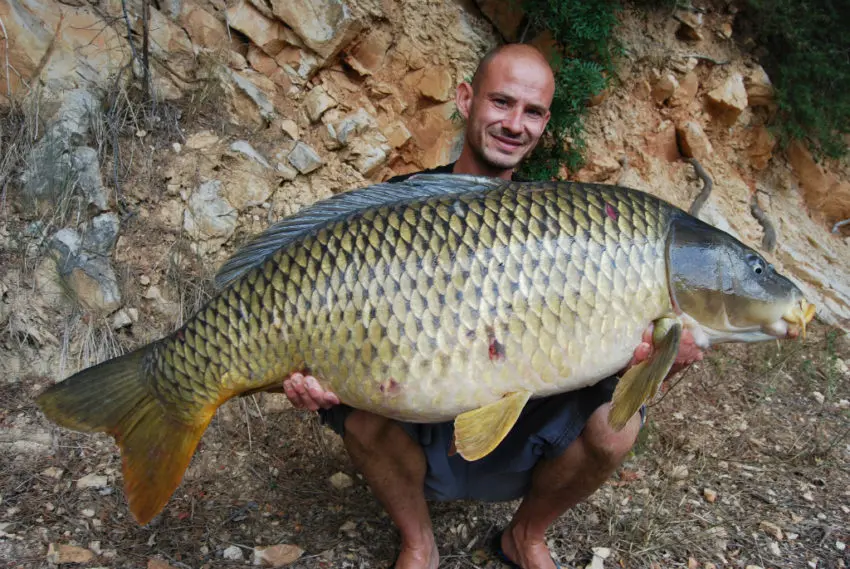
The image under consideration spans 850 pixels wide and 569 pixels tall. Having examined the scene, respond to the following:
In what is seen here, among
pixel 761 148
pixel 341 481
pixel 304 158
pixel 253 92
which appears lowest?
pixel 341 481

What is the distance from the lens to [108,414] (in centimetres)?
154

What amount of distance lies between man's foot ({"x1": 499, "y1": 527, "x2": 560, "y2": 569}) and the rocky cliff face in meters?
1.56

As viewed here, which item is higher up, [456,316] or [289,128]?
[456,316]

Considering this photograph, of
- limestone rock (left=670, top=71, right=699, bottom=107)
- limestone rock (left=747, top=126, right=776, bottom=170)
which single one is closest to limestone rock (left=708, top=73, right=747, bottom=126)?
limestone rock (left=670, top=71, right=699, bottom=107)

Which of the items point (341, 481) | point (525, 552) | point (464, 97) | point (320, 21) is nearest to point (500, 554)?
point (525, 552)

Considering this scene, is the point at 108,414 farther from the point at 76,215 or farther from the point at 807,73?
the point at 807,73

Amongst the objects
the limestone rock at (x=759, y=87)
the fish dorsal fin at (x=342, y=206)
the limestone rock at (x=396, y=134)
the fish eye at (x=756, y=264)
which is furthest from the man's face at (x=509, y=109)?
the limestone rock at (x=759, y=87)

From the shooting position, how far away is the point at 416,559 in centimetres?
186

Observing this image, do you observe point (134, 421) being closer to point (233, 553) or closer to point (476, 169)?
point (233, 553)

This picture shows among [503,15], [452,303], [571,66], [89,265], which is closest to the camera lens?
[452,303]

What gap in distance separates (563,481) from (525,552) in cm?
28

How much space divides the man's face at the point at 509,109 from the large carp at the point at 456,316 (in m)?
0.59

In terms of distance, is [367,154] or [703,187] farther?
[703,187]

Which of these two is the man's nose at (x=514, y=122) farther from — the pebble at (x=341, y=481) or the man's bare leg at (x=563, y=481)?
the pebble at (x=341, y=481)
